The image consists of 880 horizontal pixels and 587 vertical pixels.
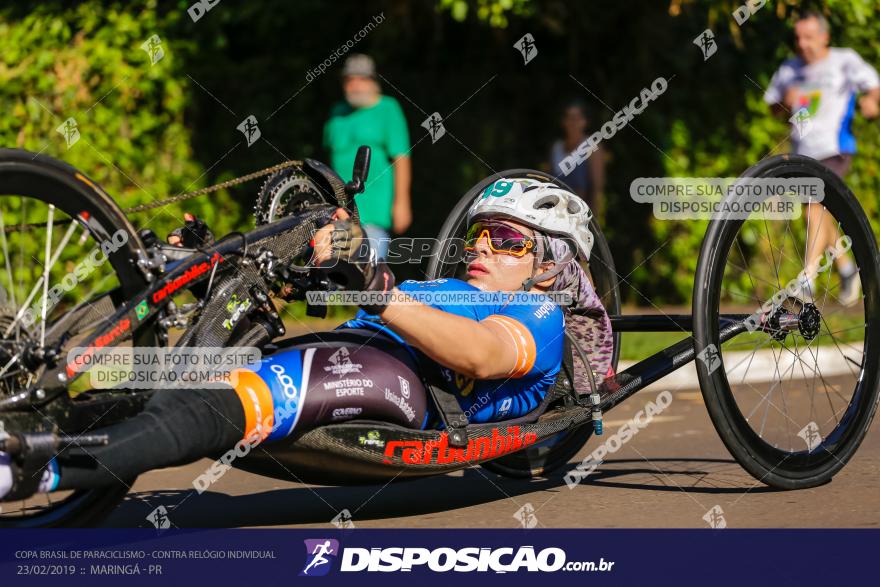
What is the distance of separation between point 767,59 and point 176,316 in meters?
8.58

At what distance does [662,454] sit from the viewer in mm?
6215

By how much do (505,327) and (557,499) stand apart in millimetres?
962

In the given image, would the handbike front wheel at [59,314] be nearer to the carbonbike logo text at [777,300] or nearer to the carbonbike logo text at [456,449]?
the carbonbike logo text at [456,449]

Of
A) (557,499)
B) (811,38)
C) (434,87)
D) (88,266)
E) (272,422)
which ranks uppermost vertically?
(434,87)

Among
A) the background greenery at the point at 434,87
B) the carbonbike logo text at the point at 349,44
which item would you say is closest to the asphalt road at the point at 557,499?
the background greenery at the point at 434,87

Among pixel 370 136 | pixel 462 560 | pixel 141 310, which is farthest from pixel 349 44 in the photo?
pixel 462 560

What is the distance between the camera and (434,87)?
11.8 m

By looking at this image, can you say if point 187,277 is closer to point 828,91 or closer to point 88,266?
point 88,266

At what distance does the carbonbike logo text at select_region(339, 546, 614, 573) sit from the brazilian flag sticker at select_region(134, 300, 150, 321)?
887 millimetres

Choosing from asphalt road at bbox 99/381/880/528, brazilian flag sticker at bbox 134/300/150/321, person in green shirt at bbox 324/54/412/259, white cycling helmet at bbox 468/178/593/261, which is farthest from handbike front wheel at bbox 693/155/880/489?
person in green shirt at bbox 324/54/412/259

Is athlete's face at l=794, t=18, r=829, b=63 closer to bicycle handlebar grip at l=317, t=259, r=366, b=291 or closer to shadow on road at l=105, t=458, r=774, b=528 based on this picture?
shadow on road at l=105, t=458, r=774, b=528

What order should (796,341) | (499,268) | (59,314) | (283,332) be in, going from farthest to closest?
1. (796,341)
2. (499,268)
3. (283,332)
4. (59,314)

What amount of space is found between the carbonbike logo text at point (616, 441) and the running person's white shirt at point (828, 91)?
2751 millimetres

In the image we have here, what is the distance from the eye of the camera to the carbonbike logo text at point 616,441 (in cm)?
571
